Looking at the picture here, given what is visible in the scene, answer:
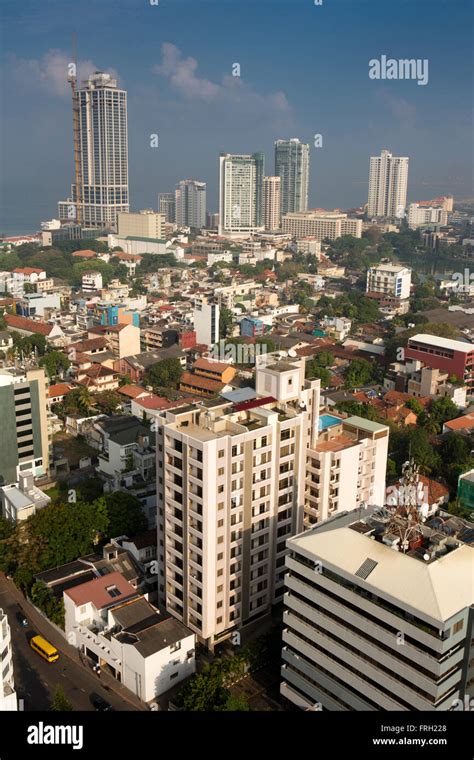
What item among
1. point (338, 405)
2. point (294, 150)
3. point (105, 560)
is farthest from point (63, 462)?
point (294, 150)

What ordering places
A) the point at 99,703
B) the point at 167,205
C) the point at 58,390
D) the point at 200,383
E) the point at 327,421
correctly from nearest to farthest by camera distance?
the point at 99,703
the point at 327,421
the point at 58,390
the point at 200,383
the point at 167,205

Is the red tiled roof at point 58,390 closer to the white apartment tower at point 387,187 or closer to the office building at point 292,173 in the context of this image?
the office building at point 292,173

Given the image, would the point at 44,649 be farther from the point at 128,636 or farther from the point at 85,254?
the point at 85,254

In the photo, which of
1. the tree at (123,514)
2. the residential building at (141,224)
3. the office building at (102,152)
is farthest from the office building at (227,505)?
the office building at (102,152)

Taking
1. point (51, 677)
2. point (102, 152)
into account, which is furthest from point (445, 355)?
point (102, 152)

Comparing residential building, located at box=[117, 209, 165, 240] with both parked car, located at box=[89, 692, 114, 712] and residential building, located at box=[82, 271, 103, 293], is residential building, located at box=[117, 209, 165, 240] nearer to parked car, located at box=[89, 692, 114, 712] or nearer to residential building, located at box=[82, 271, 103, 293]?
residential building, located at box=[82, 271, 103, 293]
